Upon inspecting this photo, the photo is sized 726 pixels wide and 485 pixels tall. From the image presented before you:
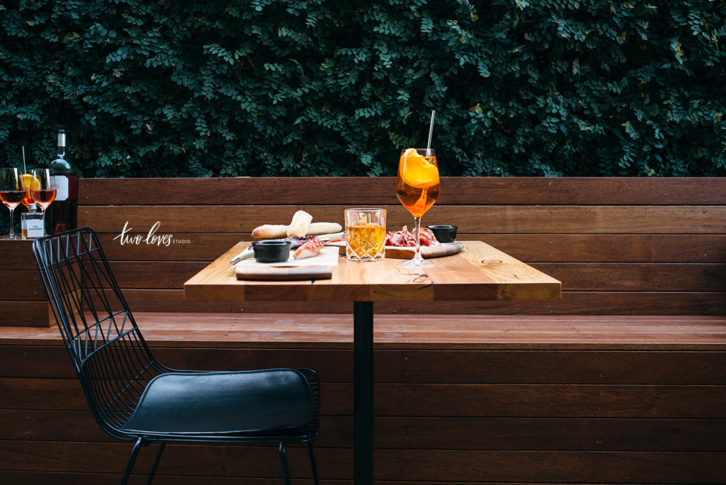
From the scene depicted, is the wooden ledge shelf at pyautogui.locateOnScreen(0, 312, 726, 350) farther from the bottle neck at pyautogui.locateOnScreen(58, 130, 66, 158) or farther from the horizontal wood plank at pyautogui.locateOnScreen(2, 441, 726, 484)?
the bottle neck at pyautogui.locateOnScreen(58, 130, 66, 158)

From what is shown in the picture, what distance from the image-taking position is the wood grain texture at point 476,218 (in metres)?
2.61

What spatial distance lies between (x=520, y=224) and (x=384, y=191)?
638mm

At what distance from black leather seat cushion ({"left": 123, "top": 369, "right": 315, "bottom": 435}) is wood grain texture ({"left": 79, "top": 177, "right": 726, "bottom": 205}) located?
1.11 metres

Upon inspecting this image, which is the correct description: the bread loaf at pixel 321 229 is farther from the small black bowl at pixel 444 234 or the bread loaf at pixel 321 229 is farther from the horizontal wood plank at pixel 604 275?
the horizontal wood plank at pixel 604 275

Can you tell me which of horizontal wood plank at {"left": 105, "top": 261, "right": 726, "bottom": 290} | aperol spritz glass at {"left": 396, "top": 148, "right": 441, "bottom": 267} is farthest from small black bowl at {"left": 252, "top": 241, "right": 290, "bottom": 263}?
horizontal wood plank at {"left": 105, "top": 261, "right": 726, "bottom": 290}

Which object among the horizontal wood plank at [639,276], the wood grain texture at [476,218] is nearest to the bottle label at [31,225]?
the wood grain texture at [476,218]

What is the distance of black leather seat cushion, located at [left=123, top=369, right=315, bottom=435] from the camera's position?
53.0 inches

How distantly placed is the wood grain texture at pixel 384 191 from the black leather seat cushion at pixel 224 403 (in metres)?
1.11

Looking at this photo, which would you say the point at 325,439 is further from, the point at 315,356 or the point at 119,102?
the point at 119,102

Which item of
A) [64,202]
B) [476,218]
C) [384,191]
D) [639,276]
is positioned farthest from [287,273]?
[639,276]

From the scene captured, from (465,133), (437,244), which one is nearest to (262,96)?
(465,133)

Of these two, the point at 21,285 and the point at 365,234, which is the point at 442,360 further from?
the point at 21,285

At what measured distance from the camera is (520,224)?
2.62 metres

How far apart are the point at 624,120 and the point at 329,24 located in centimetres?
151
